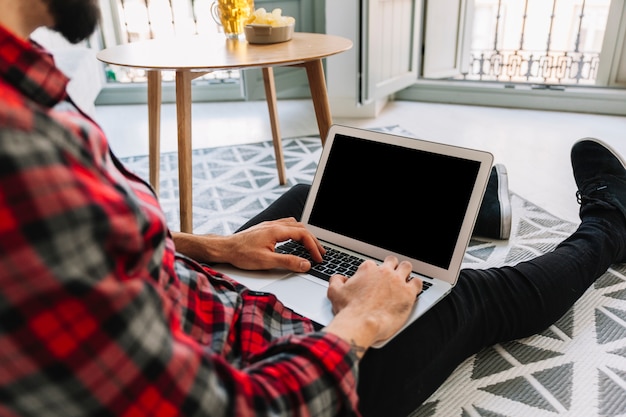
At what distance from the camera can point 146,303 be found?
0.43 metres

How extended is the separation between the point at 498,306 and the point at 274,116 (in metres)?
1.18

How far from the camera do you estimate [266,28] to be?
1597mm

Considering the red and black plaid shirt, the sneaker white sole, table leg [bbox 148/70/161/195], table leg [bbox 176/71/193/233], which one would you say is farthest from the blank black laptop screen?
table leg [bbox 148/70/161/195]

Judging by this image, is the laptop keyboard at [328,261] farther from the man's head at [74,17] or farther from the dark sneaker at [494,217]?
the dark sneaker at [494,217]

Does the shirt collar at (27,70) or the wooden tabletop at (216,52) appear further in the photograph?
the wooden tabletop at (216,52)

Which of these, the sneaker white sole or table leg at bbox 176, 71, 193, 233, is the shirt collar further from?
the sneaker white sole

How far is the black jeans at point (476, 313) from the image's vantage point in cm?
71

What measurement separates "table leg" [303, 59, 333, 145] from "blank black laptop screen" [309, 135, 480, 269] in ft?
1.87

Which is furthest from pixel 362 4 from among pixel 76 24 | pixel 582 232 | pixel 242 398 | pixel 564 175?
pixel 242 398

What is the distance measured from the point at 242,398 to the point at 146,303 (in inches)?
5.1

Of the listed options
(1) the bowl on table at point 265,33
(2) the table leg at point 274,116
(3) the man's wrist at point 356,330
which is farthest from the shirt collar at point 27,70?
(2) the table leg at point 274,116

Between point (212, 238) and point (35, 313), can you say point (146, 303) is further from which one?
point (212, 238)

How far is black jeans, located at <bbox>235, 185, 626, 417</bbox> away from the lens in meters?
0.71

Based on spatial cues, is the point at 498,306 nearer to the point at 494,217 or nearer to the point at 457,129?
the point at 494,217
